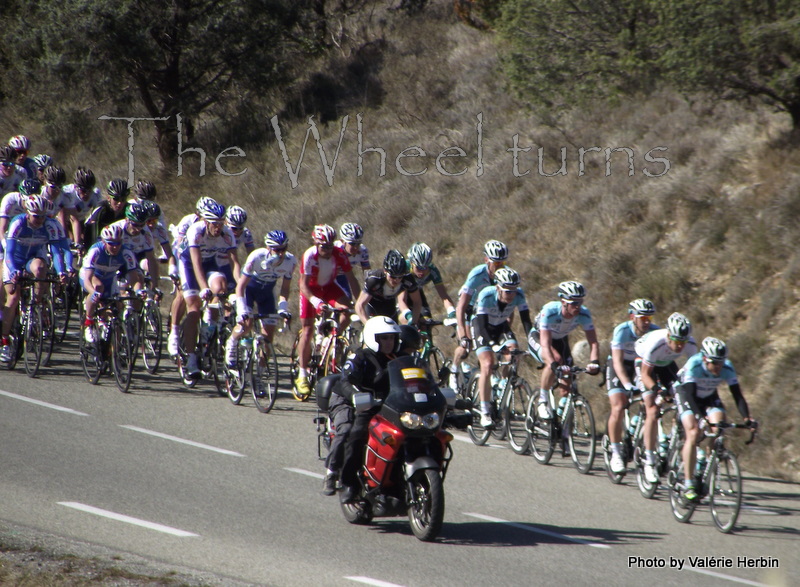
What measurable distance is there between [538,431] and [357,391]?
413 centimetres

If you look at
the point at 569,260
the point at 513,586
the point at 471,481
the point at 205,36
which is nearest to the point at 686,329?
the point at 471,481

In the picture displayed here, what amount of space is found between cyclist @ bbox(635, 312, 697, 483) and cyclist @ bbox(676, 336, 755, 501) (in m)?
0.36

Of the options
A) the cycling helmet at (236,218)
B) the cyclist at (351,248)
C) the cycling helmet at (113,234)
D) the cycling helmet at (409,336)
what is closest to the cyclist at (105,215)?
the cycling helmet at (113,234)

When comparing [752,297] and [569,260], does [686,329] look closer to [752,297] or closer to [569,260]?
[752,297]

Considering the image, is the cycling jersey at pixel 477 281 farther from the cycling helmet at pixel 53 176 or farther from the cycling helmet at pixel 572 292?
the cycling helmet at pixel 53 176

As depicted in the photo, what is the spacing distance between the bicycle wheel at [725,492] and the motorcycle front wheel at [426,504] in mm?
2867

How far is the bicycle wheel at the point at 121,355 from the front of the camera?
13352 mm

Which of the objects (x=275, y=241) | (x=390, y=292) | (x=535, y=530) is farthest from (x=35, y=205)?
(x=535, y=530)

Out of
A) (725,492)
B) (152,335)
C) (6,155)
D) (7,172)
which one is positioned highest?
(6,155)

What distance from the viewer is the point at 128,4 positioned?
1029 inches

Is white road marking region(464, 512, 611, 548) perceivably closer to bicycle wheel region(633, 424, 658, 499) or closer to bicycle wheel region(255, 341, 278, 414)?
bicycle wheel region(633, 424, 658, 499)

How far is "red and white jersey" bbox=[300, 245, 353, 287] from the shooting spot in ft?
43.4

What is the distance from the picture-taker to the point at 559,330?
11898mm

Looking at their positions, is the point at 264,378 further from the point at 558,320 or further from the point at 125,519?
the point at 125,519
